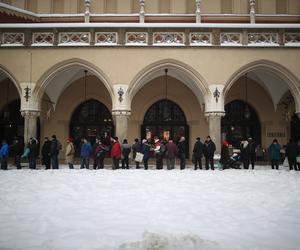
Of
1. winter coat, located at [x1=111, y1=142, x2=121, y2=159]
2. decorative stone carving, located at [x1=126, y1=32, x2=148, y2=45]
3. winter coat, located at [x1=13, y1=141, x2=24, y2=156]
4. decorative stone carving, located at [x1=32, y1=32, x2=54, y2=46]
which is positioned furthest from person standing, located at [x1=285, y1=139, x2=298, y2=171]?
decorative stone carving, located at [x1=32, y1=32, x2=54, y2=46]

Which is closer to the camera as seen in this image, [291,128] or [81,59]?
[81,59]

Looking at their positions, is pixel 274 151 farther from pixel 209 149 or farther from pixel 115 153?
pixel 115 153

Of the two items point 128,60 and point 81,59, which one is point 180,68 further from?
point 81,59

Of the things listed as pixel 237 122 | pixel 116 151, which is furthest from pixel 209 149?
pixel 237 122

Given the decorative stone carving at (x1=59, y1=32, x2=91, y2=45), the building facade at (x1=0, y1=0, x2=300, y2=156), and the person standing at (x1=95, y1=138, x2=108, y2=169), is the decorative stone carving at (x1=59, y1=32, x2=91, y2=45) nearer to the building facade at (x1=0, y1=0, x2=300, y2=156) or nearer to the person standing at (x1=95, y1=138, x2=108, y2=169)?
the building facade at (x1=0, y1=0, x2=300, y2=156)

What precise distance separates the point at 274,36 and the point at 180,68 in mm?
4108

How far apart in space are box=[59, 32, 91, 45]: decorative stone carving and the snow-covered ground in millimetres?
7287

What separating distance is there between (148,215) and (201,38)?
10.3 metres

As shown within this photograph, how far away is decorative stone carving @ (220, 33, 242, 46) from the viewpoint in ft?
45.2

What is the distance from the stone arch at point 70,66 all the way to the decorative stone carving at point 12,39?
1.70 meters

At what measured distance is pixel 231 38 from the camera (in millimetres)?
13836

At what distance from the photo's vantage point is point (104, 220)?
15.8 feet

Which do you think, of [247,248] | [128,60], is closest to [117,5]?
[128,60]

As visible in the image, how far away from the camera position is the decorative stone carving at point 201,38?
13789mm
